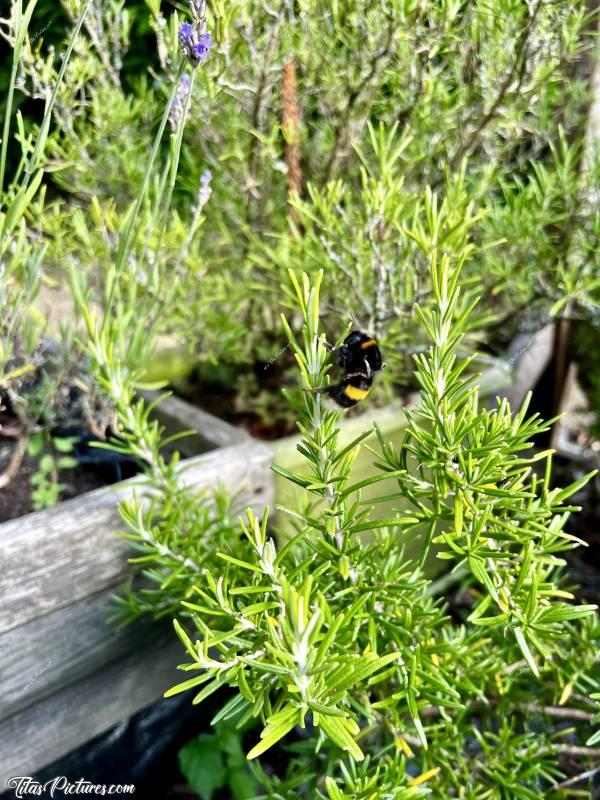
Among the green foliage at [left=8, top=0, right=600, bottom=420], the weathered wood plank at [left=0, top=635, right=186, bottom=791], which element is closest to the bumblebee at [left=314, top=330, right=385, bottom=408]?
the green foliage at [left=8, top=0, right=600, bottom=420]

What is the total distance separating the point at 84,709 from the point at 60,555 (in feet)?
0.96

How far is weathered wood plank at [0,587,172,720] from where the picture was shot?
813 millimetres

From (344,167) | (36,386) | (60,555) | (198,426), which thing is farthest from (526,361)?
(60,555)

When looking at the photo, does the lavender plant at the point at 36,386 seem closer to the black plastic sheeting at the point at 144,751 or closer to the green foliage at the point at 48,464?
the green foliage at the point at 48,464

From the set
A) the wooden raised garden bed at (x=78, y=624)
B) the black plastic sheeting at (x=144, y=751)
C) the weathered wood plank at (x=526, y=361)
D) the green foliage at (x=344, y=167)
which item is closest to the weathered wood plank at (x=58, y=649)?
the wooden raised garden bed at (x=78, y=624)

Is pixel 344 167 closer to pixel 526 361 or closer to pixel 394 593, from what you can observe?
pixel 526 361

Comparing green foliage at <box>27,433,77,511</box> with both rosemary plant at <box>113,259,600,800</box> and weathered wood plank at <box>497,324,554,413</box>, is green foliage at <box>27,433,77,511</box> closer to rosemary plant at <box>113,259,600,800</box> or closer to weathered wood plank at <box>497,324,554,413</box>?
rosemary plant at <box>113,259,600,800</box>

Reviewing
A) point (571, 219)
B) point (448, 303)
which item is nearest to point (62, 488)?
point (448, 303)

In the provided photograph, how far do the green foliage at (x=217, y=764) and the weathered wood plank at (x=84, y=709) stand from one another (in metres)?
0.13

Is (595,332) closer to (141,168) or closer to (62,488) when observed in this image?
(141,168)

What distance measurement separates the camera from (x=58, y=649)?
33.5 inches

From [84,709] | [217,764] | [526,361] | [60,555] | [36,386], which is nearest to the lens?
[60,555]

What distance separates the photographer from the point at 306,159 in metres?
1.43

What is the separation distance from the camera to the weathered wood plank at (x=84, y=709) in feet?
2.91
